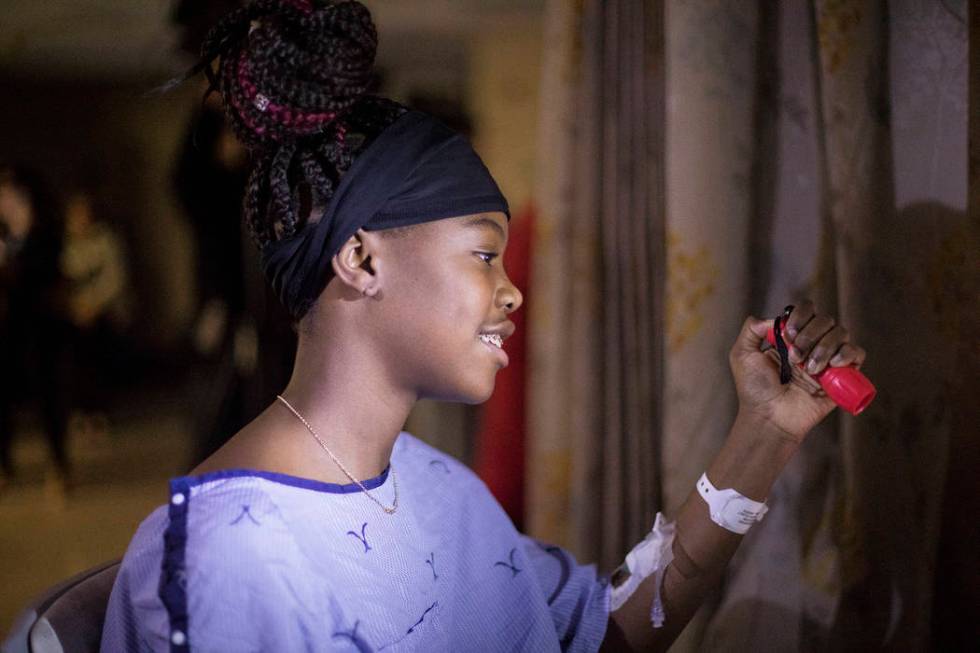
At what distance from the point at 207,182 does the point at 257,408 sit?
72 centimetres

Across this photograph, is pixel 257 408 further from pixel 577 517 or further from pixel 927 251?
pixel 927 251

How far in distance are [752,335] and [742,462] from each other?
0.15m

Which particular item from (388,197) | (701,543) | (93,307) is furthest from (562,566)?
(93,307)

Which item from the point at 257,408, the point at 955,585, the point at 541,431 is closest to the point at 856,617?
the point at 955,585

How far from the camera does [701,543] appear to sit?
0.90 meters

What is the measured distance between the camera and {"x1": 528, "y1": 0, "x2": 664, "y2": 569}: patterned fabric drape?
3.88ft

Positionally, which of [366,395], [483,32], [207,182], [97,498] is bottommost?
[97,498]

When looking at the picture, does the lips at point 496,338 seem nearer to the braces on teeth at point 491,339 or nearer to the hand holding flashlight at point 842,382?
the braces on teeth at point 491,339

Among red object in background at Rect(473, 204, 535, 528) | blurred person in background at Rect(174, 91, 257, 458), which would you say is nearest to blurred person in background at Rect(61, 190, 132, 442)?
blurred person in background at Rect(174, 91, 257, 458)

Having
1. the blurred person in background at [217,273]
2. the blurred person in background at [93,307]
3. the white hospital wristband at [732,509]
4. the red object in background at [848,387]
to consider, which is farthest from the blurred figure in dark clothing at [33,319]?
the red object in background at [848,387]

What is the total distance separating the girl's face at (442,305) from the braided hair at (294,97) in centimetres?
10

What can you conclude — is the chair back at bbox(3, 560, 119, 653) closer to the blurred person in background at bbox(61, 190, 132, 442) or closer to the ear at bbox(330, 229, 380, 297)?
the ear at bbox(330, 229, 380, 297)

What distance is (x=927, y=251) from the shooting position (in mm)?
1058

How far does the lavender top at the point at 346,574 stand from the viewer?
26.2 inches
